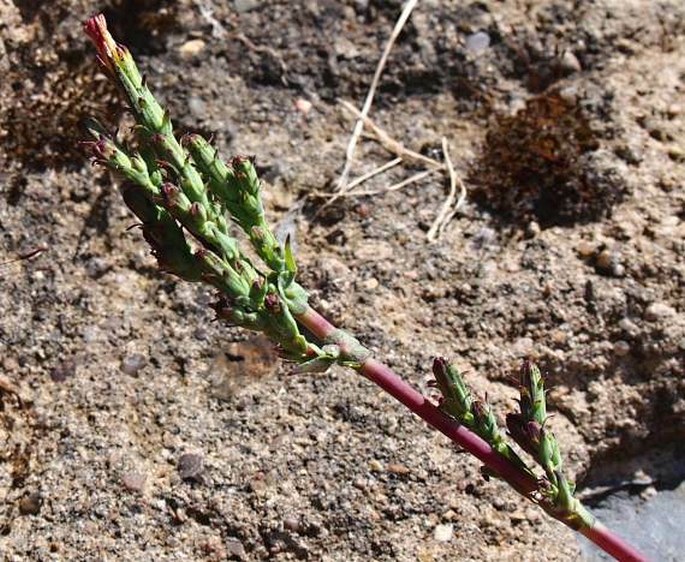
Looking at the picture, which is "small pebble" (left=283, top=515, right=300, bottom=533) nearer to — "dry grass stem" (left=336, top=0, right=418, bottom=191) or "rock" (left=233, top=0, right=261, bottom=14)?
"dry grass stem" (left=336, top=0, right=418, bottom=191)

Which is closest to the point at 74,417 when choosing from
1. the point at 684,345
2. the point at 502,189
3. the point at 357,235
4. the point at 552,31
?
the point at 357,235

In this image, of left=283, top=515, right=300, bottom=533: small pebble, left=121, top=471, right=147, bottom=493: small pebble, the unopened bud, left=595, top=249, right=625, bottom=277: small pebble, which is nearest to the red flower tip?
the unopened bud

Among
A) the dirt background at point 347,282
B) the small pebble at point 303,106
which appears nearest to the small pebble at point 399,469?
the dirt background at point 347,282

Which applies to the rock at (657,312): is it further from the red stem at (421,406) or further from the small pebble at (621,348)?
the red stem at (421,406)

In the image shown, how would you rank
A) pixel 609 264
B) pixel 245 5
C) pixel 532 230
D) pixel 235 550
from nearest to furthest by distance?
pixel 235 550 < pixel 609 264 < pixel 532 230 < pixel 245 5

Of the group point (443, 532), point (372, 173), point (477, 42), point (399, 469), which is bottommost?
point (443, 532)

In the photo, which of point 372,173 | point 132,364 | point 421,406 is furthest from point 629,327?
point 132,364

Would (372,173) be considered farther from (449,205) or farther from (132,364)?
(132,364)
